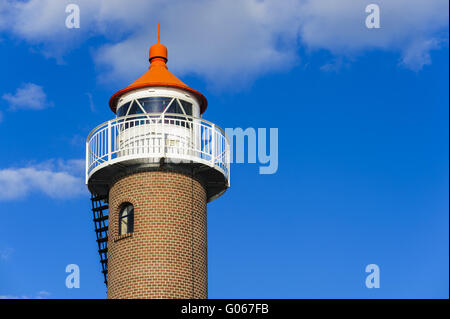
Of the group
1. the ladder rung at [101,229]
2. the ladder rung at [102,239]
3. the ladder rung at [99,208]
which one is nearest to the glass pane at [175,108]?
the ladder rung at [99,208]

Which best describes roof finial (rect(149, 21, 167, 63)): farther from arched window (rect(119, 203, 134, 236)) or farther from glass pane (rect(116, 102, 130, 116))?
arched window (rect(119, 203, 134, 236))

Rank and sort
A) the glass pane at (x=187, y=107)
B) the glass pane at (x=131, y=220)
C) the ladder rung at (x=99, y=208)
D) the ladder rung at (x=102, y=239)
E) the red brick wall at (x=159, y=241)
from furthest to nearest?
the ladder rung at (x=99, y=208) < the ladder rung at (x=102, y=239) < the glass pane at (x=187, y=107) < the glass pane at (x=131, y=220) < the red brick wall at (x=159, y=241)

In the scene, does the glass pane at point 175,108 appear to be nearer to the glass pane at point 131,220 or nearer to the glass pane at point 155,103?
the glass pane at point 155,103

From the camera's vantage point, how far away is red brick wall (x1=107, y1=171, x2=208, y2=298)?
107 feet

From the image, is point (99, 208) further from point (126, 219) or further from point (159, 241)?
point (159, 241)

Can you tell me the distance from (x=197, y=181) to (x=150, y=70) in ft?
15.8

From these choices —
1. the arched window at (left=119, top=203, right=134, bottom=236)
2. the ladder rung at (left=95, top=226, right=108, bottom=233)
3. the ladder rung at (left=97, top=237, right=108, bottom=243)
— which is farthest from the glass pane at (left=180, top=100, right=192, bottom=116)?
the ladder rung at (left=97, top=237, right=108, bottom=243)

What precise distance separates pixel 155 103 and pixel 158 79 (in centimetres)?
96

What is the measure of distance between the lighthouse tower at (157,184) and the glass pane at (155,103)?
0.04 m

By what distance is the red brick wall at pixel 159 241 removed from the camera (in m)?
32.5

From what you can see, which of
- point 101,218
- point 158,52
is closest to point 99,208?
point 101,218

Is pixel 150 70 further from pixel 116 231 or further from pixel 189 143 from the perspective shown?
pixel 116 231

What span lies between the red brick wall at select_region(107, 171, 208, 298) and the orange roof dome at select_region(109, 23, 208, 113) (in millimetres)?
3300

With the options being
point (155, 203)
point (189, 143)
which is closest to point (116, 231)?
point (155, 203)
